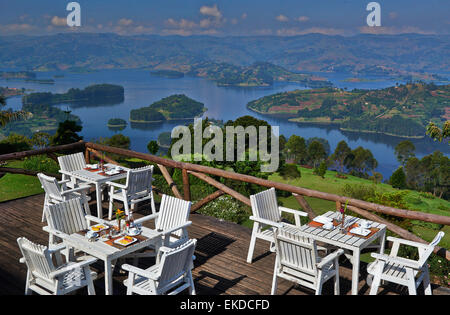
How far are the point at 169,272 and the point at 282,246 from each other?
0.96m

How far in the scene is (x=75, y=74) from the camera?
158m

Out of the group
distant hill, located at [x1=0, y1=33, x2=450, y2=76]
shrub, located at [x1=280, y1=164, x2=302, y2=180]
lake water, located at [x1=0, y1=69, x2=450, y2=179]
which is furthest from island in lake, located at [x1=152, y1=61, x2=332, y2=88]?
shrub, located at [x1=280, y1=164, x2=302, y2=180]

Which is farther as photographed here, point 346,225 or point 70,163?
point 70,163

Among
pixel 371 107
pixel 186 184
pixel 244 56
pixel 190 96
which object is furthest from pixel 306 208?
pixel 244 56

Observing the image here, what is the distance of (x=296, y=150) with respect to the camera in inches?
2852

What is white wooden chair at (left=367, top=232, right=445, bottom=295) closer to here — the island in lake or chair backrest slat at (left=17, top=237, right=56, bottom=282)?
chair backrest slat at (left=17, top=237, right=56, bottom=282)

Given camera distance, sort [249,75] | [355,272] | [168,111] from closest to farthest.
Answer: [355,272], [168,111], [249,75]

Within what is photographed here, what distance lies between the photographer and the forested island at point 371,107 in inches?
4242

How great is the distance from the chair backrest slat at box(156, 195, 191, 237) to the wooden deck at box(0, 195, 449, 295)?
0.45 metres

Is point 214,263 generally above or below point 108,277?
below

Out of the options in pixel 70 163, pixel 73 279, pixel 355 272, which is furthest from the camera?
pixel 70 163

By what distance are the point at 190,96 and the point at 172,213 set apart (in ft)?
462

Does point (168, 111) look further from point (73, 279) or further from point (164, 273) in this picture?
point (164, 273)
